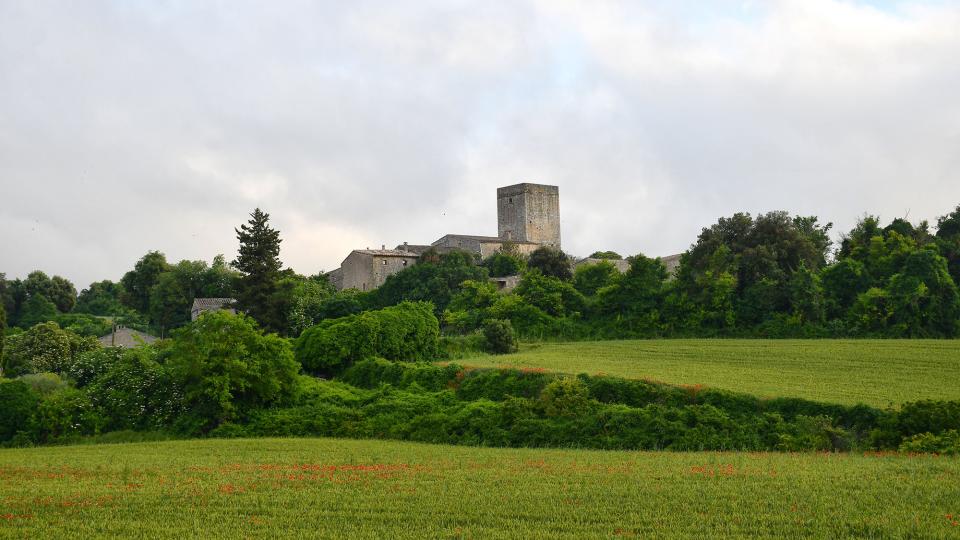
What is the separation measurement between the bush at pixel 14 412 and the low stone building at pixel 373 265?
44113mm

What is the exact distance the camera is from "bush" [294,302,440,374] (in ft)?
142

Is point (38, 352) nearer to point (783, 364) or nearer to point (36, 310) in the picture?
point (783, 364)

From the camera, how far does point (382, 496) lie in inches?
677

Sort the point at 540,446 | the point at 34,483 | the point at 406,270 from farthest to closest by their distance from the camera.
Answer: the point at 406,270 < the point at 540,446 < the point at 34,483

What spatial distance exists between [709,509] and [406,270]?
53505mm

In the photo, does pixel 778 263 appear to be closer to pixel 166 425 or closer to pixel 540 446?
pixel 540 446

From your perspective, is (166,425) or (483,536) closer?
(483,536)

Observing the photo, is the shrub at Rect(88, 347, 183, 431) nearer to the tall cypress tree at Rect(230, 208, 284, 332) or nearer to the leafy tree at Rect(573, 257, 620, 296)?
the tall cypress tree at Rect(230, 208, 284, 332)

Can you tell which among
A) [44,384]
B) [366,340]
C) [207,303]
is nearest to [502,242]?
[207,303]

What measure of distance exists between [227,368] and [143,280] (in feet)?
198

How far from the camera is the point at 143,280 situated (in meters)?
89.8

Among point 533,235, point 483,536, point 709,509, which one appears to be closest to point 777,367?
point 709,509

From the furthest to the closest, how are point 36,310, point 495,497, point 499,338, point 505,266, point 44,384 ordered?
point 36,310, point 505,266, point 499,338, point 44,384, point 495,497

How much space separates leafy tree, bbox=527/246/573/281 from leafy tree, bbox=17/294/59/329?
4944 cm
